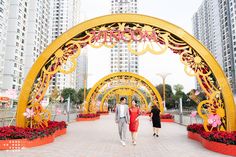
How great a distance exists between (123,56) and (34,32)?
130 ft

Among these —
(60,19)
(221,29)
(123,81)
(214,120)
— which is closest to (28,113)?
(214,120)

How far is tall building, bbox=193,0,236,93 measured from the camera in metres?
55.9

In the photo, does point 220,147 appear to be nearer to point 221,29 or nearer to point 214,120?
point 214,120

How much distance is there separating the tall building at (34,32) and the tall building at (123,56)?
3200cm

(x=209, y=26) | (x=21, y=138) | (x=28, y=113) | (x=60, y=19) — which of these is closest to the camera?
(x=21, y=138)

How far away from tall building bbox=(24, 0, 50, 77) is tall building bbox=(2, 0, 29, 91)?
2.75 m

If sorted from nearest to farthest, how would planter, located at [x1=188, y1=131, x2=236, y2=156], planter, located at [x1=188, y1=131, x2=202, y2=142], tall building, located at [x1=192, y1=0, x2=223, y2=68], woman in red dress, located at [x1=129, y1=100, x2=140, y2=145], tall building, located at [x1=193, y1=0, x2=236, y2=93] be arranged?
planter, located at [x1=188, y1=131, x2=236, y2=156] → woman in red dress, located at [x1=129, y1=100, x2=140, y2=145] → planter, located at [x1=188, y1=131, x2=202, y2=142] → tall building, located at [x1=193, y1=0, x2=236, y2=93] → tall building, located at [x1=192, y1=0, x2=223, y2=68]

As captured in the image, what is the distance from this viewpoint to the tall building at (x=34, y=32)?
5216cm

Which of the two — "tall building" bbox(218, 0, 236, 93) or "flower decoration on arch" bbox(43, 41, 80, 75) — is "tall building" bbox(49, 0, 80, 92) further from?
"flower decoration on arch" bbox(43, 41, 80, 75)

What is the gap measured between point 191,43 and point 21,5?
4954 centimetres

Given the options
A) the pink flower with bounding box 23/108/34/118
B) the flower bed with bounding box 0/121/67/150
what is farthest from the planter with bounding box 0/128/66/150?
the pink flower with bounding box 23/108/34/118

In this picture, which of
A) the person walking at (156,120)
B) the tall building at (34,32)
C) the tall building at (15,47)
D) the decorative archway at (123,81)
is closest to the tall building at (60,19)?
the tall building at (34,32)

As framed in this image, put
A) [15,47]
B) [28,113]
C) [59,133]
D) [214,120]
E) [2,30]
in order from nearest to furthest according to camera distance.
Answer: [214,120]
[28,113]
[59,133]
[2,30]
[15,47]

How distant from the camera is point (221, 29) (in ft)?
206
